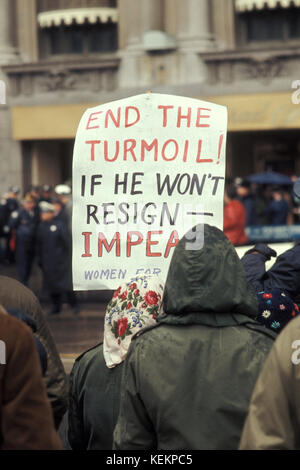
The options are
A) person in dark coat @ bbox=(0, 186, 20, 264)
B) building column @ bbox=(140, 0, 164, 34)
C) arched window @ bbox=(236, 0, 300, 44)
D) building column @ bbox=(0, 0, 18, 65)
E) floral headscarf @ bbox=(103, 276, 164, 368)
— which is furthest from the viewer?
building column @ bbox=(0, 0, 18, 65)

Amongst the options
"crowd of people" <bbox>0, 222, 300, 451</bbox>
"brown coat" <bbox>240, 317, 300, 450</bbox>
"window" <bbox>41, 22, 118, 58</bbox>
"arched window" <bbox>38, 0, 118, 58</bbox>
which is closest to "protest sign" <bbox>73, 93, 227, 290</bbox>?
"crowd of people" <bbox>0, 222, 300, 451</bbox>

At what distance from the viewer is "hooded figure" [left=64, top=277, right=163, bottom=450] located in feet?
11.4

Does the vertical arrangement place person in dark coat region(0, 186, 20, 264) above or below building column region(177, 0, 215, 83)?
below

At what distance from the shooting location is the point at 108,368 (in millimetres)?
3738

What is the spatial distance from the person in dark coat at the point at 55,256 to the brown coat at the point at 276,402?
413 inches

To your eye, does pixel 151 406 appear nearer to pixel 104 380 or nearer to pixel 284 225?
pixel 104 380

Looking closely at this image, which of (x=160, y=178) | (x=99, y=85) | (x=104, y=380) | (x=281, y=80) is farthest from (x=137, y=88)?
(x=104, y=380)

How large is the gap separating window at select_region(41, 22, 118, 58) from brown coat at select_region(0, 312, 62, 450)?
75.9ft

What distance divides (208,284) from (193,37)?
67.0ft

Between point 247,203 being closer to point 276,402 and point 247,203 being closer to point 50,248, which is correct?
point 50,248

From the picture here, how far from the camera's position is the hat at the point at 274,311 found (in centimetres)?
392

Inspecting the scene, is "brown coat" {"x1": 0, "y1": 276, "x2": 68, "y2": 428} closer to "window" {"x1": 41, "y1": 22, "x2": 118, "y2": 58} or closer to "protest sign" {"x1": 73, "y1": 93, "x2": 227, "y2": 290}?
"protest sign" {"x1": 73, "y1": 93, "x2": 227, "y2": 290}

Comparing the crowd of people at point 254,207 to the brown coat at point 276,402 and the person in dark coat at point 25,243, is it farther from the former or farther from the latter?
the brown coat at point 276,402
